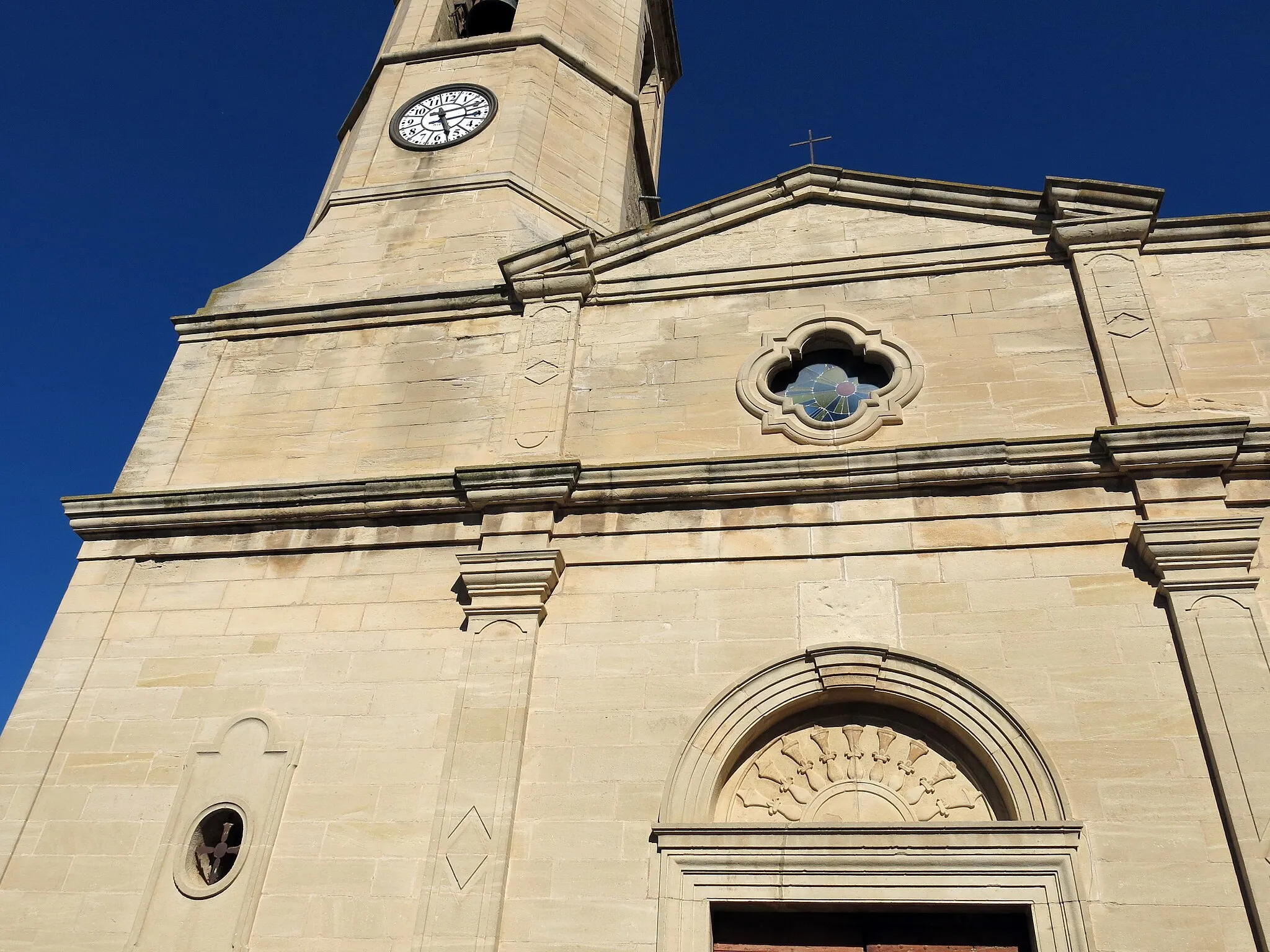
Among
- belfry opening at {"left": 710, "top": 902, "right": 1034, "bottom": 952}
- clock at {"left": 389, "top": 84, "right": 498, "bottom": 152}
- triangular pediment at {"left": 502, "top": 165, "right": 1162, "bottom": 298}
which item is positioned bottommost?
belfry opening at {"left": 710, "top": 902, "right": 1034, "bottom": 952}

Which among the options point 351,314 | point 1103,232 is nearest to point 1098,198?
point 1103,232

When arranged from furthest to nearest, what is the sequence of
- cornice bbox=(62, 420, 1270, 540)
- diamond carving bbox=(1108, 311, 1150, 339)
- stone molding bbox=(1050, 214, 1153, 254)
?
stone molding bbox=(1050, 214, 1153, 254), diamond carving bbox=(1108, 311, 1150, 339), cornice bbox=(62, 420, 1270, 540)

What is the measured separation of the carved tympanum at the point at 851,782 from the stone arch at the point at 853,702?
Answer: 0.57 feet

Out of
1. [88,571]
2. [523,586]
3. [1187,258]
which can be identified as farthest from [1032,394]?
[88,571]

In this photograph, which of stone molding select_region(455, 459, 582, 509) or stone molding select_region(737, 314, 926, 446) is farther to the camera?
stone molding select_region(737, 314, 926, 446)

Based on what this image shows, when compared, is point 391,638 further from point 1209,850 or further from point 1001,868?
point 1209,850

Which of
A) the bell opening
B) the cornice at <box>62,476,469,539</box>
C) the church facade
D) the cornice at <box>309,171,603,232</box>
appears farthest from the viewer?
the bell opening

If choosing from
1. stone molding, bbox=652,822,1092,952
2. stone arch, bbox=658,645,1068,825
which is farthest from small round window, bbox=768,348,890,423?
stone molding, bbox=652,822,1092,952

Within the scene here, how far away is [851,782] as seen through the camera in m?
8.07

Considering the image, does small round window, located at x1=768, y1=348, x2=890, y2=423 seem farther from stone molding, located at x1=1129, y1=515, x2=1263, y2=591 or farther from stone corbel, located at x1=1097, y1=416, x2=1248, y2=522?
stone molding, located at x1=1129, y1=515, x2=1263, y2=591

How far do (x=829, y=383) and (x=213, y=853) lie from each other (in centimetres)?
661

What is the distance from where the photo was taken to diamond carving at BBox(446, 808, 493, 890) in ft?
25.1

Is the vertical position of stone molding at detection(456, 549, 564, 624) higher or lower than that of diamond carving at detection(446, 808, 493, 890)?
higher

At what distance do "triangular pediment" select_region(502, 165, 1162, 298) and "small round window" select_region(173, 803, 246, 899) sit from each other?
583 cm
